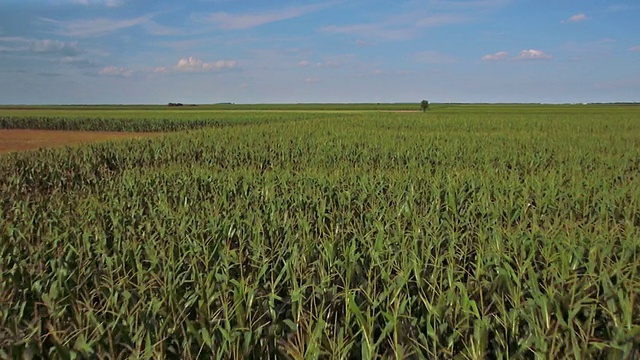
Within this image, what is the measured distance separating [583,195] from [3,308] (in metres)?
6.65

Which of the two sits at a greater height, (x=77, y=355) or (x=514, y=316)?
(x=514, y=316)

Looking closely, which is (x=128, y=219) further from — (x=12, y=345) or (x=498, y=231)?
(x=498, y=231)

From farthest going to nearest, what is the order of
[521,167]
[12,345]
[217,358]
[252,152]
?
[252,152] → [521,167] → [12,345] → [217,358]

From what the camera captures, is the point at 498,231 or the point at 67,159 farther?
the point at 67,159

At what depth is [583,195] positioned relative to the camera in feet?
20.0

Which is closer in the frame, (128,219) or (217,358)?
(217,358)

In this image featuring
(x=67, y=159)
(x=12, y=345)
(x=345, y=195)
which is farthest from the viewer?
(x=67, y=159)

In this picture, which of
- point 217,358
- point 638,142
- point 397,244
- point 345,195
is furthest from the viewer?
point 638,142

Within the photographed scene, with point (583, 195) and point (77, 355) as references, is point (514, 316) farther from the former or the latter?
point (583, 195)

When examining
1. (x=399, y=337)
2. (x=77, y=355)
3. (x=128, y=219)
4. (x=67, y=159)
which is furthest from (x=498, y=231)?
(x=67, y=159)

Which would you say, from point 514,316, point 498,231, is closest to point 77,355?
point 514,316

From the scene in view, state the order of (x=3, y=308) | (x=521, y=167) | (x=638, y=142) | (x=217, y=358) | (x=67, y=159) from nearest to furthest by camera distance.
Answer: (x=217, y=358) < (x=3, y=308) < (x=521, y=167) < (x=67, y=159) < (x=638, y=142)

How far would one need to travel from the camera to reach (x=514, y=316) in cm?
223

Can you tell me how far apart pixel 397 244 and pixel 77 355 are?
7.90 feet
